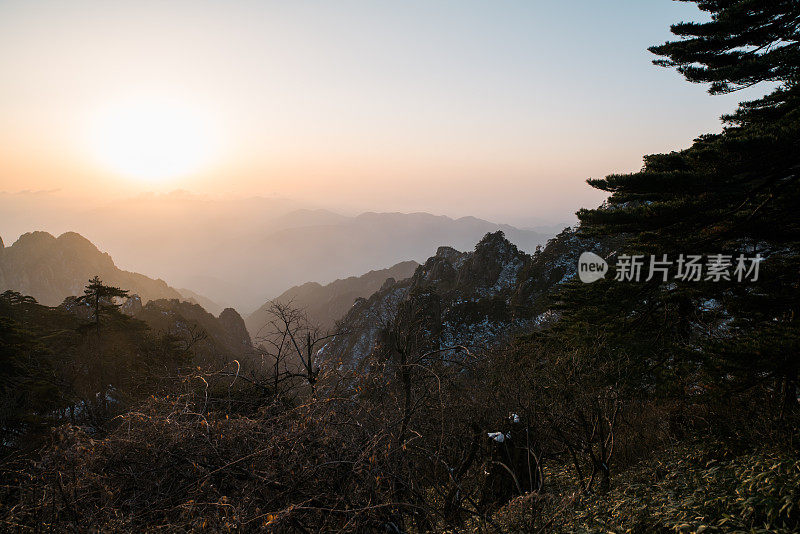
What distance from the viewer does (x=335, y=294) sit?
163125mm

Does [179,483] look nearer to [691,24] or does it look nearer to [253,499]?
[253,499]

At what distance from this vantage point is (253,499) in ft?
15.2

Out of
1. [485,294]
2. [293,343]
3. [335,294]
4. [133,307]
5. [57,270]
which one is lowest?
[335,294]

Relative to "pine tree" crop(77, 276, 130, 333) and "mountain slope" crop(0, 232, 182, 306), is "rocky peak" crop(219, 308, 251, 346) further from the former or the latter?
"mountain slope" crop(0, 232, 182, 306)

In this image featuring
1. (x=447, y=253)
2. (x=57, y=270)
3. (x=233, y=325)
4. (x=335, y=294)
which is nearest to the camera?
(x=447, y=253)

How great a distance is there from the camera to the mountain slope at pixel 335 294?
14212cm

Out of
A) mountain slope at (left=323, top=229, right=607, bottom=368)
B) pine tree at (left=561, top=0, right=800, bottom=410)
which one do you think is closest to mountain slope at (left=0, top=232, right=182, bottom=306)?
mountain slope at (left=323, top=229, right=607, bottom=368)

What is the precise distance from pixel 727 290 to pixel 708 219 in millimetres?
2746

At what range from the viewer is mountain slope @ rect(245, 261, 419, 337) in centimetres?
14212

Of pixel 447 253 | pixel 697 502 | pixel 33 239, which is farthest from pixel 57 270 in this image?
pixel 697 502

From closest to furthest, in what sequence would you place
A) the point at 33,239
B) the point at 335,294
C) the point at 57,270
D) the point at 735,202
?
the point at 735,202 < the point at 57,270 < the point at 33,239 < the point at 335,294

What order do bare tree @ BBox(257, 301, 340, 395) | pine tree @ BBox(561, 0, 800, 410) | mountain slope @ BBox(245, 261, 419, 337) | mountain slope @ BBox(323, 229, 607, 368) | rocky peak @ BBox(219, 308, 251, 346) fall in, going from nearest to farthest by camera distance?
1. pine tree @ BBox(561, 0, 800, 410)
2. bare tree @ BBox(257, 301, 340, 395)
3. mountain slope @ BBox(323, 229, 607, 368)
4. rocky peak @ BBox(219, 308, 251, 346)
5. mountain slope @ BBox(245, 261, 419, 337)

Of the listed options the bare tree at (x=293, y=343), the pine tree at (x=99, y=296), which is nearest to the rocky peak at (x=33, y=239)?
the pine tree at (x=99, y=296)

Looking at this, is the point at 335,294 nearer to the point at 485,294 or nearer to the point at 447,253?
the point at 447,253
